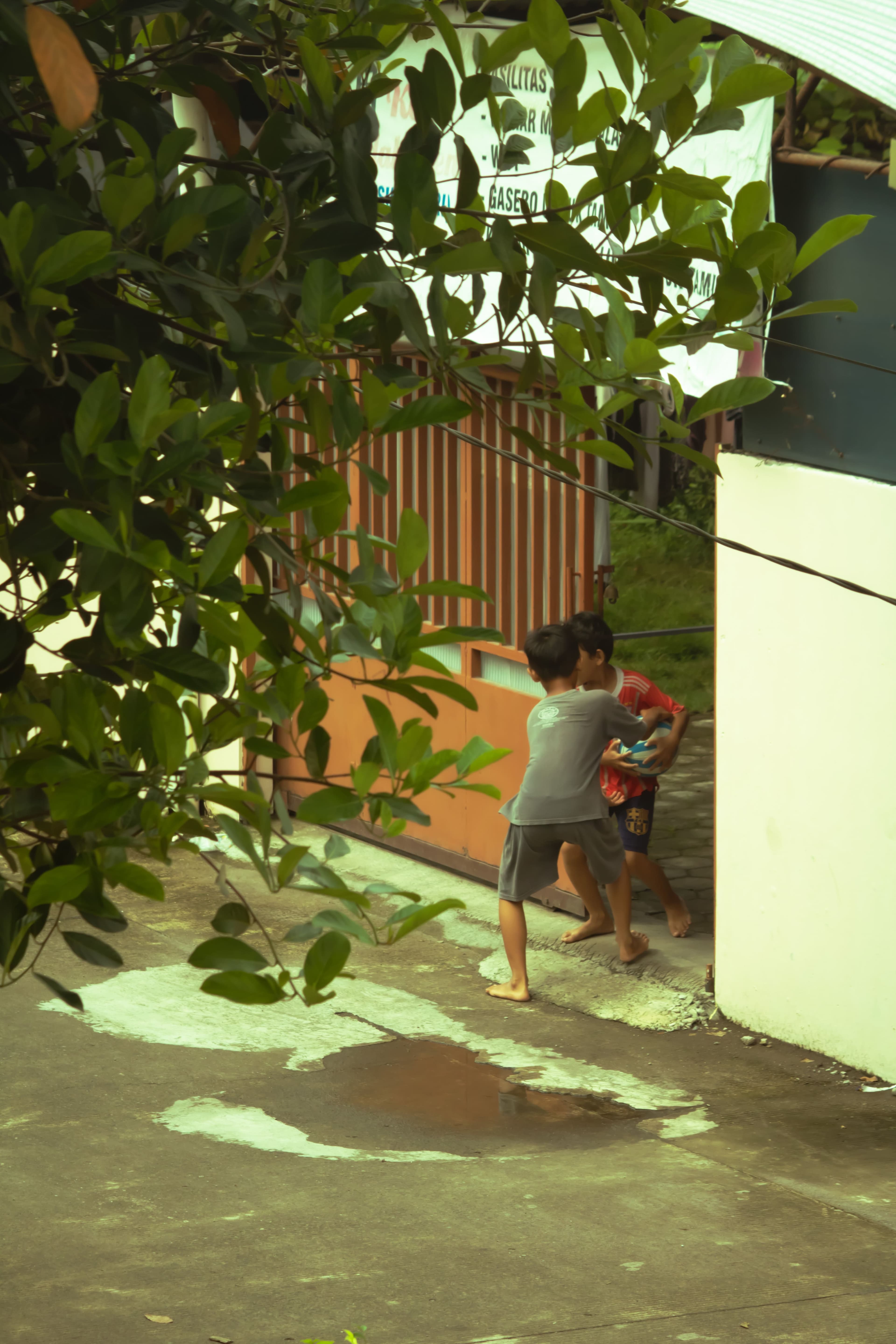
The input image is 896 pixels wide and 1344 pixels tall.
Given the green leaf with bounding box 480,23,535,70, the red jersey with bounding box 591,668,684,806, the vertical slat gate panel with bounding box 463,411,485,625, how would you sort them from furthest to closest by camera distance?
the vertical slat gate panel with bounding box 463,411,485,625 → the red jersey with bounding box 591,668,684,806 → the green leaf with bounding box 480,23,535,70

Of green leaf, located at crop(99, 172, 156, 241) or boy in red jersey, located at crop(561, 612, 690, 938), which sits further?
boy in red jersey, located at crop(561, 612, 690, 938)

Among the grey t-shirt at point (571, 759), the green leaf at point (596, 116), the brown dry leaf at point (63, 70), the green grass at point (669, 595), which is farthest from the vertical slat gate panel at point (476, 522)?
the brown dry leaf at point (63, 70)

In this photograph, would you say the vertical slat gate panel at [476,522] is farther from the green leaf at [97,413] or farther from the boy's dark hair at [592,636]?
the green leaf at [97,413]

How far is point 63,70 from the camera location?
5.44 feet

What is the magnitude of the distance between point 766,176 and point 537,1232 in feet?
12.9

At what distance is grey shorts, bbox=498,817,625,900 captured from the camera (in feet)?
24.5

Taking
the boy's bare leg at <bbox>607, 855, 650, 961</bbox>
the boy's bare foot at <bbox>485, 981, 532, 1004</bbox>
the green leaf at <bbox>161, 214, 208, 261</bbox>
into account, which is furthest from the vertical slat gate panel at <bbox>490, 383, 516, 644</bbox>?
the green leaf at <bbox>161, 214, 208, 261</bbox>

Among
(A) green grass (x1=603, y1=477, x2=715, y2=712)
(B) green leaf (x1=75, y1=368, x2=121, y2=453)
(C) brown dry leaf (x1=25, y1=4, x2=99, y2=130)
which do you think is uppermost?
(C) brown dry leaf (x1=25, y1=4, x2=99, y2=130)

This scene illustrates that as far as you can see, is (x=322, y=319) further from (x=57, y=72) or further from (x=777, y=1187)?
(x=777, y=1187)

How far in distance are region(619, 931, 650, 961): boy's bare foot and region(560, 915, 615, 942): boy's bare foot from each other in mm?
249

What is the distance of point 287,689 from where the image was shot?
231 cm

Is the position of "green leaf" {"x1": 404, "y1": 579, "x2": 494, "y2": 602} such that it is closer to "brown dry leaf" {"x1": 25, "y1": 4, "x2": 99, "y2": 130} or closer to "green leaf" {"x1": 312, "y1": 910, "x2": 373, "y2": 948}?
"green leaf" {"x1": 312, "y1": 910, "x2": 373, "y2": 948}

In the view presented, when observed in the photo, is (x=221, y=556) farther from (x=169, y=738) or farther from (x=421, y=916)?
(x=421, y=916)

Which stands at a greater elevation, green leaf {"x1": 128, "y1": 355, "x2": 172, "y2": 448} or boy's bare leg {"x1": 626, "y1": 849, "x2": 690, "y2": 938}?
green leaf {"x1": 128, "y1": 355, "x2": 172, "y2": 448}
